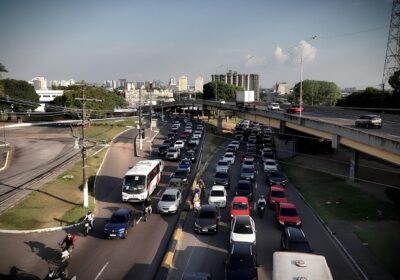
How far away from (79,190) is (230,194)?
14250mm

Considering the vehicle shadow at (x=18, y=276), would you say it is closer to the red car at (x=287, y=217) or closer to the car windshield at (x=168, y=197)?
the car windshield at (x=168, y=197)

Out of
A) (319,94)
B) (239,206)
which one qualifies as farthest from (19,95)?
(319,94)

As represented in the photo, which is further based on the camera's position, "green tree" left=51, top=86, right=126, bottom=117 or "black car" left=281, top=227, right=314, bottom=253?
"green tree" left=51, top=86, right=126, bottom=117

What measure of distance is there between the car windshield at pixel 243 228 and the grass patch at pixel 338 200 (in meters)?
8.35

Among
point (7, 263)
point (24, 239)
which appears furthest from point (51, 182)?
point (7, 263)

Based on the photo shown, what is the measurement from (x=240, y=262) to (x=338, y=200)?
18.4 meters

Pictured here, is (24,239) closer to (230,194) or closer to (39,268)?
(39,268)

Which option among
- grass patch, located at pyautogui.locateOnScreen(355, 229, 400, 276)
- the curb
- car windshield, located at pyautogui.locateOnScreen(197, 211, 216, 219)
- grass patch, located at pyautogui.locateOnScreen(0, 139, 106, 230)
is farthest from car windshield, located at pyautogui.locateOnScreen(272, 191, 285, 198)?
grass patch, located at pyautogui.locateOnScreen(0, 139, 106, 230)

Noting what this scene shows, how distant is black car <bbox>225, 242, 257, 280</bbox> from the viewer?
58.1ft

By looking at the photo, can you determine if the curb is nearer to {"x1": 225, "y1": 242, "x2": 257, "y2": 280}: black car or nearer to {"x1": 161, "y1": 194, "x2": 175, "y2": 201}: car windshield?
{"x1": 225, "y1": 242, "x2": 257, "y2": 280}: black car

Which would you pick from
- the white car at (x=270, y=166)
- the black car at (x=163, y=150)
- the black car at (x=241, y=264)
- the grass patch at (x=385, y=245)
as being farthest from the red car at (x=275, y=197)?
the black car at (x=163, y=150)

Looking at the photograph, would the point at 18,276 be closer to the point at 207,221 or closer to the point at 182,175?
the point at 207,221

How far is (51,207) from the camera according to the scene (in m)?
29.8

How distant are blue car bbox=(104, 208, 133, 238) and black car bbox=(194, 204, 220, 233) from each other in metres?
4.60
